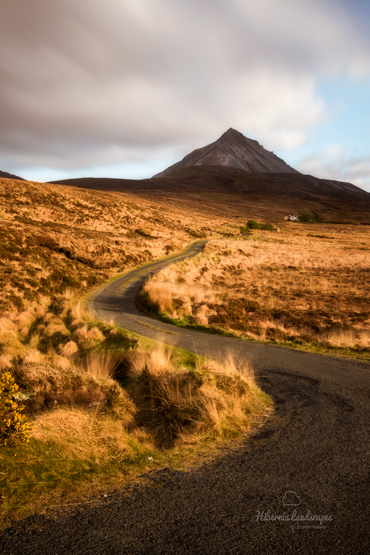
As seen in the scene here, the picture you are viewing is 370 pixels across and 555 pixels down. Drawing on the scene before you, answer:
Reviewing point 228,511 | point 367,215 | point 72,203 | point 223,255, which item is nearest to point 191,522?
point 228,511

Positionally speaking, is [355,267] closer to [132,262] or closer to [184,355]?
[132,262]

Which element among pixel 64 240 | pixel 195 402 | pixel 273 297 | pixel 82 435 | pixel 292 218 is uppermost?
pixel 292 218

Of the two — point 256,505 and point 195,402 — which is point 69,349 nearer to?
point 195,402

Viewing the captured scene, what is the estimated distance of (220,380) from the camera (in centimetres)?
838

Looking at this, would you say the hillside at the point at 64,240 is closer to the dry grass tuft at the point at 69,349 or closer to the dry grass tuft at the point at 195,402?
the dry grass tuft at the point at 69,349

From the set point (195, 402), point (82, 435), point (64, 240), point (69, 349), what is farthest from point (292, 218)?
point (82, 435)

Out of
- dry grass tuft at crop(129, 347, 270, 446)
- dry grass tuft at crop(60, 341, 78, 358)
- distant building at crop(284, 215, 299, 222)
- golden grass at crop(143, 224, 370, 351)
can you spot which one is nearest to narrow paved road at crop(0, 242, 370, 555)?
dry grass tuft at crop(129, 347, 270, 446)

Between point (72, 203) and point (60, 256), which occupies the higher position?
point (72, 203)

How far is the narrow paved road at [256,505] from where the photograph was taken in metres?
3.85

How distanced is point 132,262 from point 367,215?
517 ft

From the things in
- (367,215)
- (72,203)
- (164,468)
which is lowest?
(164,468)

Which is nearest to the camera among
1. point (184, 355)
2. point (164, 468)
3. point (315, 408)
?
point (164, 468)

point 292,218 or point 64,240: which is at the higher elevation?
point 292,218

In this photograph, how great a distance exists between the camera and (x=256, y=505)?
4.53m
